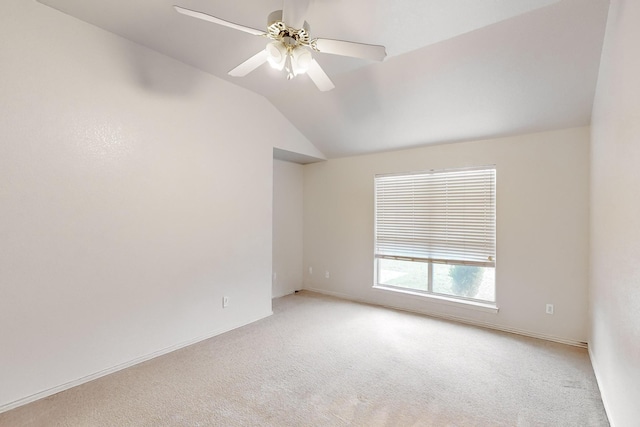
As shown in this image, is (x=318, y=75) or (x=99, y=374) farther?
(x=99, y=374)

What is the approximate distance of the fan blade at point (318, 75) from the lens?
197 centimetres

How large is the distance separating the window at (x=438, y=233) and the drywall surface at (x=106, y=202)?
2.12 metres

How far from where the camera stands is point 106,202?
2451mm

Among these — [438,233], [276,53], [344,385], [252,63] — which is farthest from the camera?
[438,233]

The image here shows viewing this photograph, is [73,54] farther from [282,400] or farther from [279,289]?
[279,289]

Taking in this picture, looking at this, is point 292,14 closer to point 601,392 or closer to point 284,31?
point 284,31

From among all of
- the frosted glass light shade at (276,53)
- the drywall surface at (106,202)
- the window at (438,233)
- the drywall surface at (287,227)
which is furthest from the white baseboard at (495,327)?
the frosted glass light shade at (276,53)

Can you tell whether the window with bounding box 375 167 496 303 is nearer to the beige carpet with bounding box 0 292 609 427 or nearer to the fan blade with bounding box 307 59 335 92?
the beige carpet with bounding box 0 292 609 427

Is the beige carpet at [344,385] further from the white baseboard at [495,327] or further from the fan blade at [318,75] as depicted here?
the fan blade at [318,75]

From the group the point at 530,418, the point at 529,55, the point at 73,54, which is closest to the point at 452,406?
the point at 530,418

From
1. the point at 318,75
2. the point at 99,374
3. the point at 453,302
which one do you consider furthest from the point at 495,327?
the point at 99,374

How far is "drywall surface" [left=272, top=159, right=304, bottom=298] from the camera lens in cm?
480

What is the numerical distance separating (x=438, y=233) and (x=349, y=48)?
288cm

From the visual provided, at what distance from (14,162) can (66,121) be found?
45 cm
